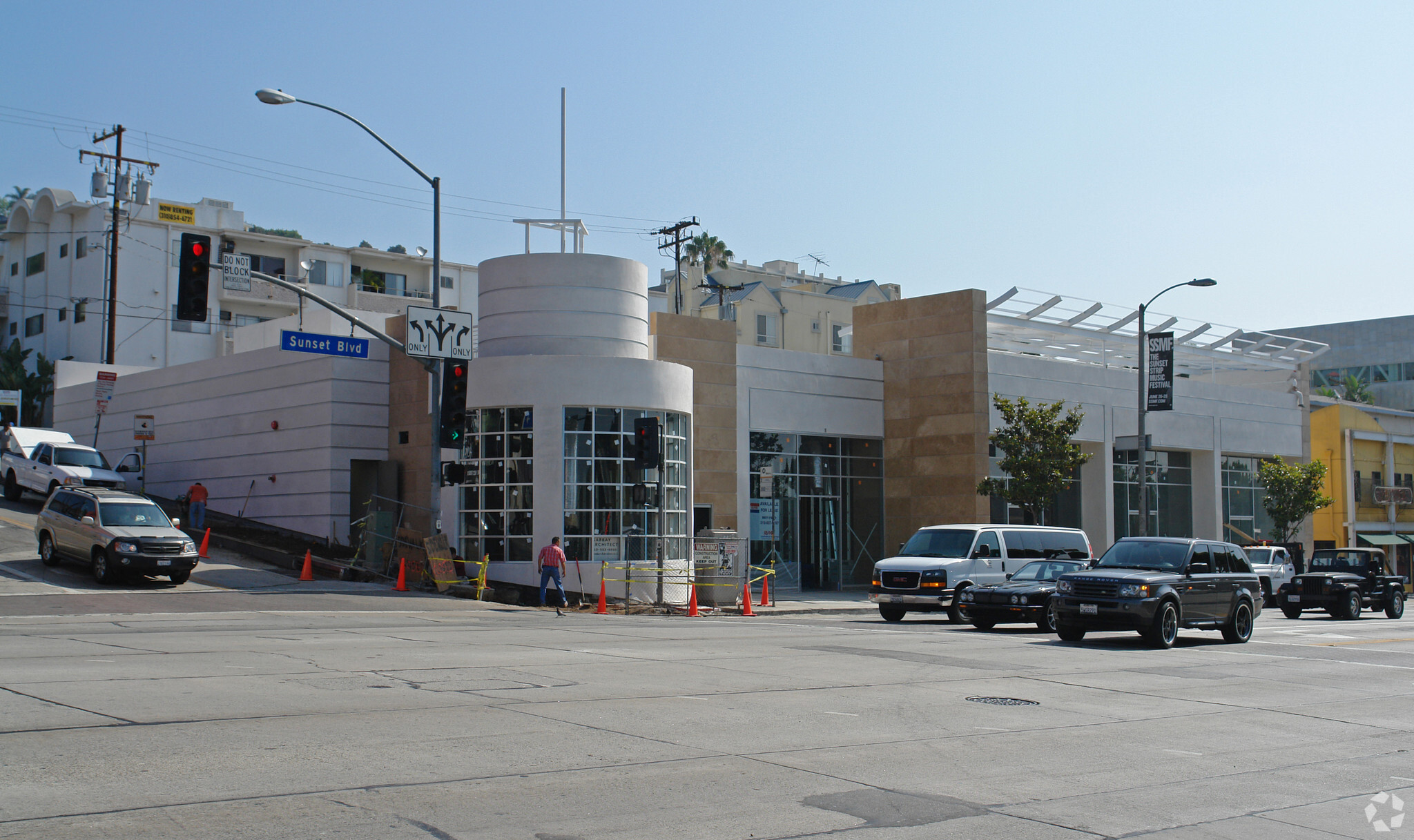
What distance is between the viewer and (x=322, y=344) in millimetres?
26828

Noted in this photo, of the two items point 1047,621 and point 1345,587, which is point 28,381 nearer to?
point 1047,621

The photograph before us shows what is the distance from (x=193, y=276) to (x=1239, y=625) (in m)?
19.7

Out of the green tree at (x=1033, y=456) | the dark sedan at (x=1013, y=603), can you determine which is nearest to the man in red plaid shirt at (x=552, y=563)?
the dark sedan at (x=1013, y=603)

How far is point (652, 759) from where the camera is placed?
8.50 metres

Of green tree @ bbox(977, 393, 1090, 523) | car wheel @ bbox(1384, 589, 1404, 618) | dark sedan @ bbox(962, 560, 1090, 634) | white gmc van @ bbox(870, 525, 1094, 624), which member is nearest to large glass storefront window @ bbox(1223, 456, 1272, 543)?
car wheel @ bbox(1384, 589, 1404, 618)

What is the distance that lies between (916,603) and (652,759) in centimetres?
1645

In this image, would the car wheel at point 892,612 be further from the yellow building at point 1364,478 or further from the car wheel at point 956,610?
the yellow building at point 1364,478

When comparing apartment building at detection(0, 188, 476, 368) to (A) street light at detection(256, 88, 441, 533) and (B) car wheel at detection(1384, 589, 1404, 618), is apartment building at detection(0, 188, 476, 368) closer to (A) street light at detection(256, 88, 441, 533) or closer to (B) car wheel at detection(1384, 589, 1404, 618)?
(A) street light at detection(256, 88, 441, 533)

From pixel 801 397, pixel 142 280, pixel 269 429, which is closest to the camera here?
pixel 269 429

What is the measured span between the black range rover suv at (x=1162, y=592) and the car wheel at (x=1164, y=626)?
1 centimetres

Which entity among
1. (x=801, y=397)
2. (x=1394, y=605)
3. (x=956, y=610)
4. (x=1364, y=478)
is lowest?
(x=1394, y=605)

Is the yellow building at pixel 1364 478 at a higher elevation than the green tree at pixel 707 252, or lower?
lower

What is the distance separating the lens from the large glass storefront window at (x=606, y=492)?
28.1 meters

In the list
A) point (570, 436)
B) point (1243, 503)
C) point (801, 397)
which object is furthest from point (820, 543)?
point (1243, 503)
